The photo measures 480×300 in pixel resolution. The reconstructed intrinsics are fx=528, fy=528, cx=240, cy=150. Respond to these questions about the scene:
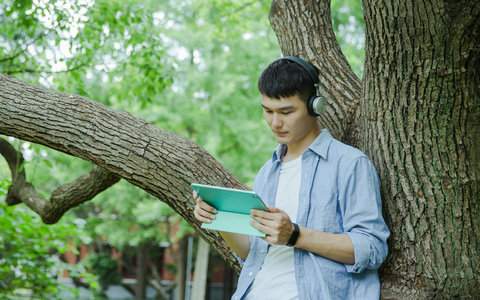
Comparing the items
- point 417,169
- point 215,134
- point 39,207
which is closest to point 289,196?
point 417,169

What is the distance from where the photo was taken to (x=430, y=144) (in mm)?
2590

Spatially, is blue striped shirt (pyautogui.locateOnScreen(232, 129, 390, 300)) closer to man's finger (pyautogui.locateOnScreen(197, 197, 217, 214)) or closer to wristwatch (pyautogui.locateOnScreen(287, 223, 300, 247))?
wristwatch (pyautogui.locateOnScreen(287, 223, 300, 247))

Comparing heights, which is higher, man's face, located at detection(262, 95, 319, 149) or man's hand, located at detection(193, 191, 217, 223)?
man's face, located at detection(262, 95, 319, 149)

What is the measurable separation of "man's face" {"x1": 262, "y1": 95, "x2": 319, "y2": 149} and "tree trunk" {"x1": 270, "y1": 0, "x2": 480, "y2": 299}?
52cm

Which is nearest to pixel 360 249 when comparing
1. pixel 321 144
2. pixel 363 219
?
pixel 363 219

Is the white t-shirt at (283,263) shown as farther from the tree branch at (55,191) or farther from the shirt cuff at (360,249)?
the tree branch at (55,191)

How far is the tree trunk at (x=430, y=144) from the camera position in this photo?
249 centimetres

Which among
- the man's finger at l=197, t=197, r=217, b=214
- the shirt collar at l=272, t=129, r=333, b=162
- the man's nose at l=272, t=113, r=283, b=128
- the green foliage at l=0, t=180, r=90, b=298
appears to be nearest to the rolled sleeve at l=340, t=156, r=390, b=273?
the shirt collar at l=272, t=129, r=333, b=162

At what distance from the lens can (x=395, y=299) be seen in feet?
8.28

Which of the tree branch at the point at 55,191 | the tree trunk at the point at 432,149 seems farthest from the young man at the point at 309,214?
the tree branch at the point at 55,191

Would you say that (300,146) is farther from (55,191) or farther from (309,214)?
(55,191)

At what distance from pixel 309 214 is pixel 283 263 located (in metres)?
0.26

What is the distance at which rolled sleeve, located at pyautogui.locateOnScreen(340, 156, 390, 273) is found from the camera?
2229mm

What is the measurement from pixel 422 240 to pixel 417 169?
35 centimetres
